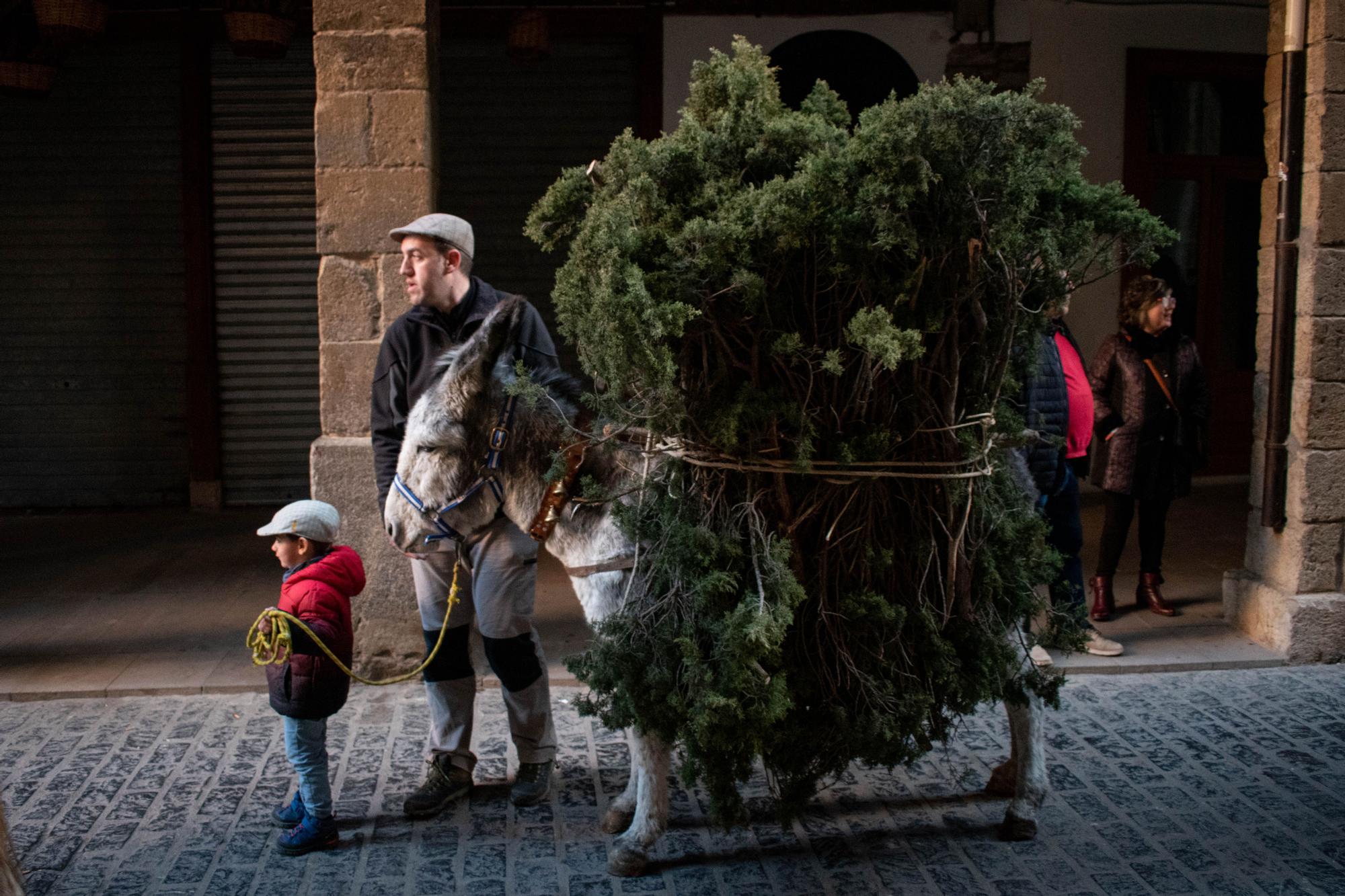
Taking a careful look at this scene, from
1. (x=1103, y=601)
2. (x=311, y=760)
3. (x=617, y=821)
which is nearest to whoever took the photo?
(x=311, y=760)

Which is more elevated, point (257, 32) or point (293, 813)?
point (257, 32)

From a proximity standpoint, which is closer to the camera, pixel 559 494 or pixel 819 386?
pixel 819 386

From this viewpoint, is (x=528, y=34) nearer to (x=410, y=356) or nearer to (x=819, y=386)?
(x=410, y=356)

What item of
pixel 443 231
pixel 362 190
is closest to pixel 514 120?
pixel 362 190

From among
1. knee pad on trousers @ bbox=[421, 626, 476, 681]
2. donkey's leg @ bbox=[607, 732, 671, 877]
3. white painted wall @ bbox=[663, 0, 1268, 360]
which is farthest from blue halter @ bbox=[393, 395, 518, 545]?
white painted wall @ bbox=[663, 0, 1268, 360]

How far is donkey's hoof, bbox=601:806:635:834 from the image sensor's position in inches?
175

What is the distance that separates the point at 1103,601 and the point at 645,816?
12.8 feet

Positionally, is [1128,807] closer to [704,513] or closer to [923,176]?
[704,513]

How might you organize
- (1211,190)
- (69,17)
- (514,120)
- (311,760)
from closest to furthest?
(311,760)
(69,17)
(514,120)
(1211,190)

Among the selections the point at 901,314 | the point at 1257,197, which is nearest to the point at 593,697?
the point at 901,314

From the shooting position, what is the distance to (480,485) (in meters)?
4.23

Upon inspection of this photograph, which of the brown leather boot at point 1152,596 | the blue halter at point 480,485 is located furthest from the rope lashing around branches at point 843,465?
the brown leather boot at point 1152,596

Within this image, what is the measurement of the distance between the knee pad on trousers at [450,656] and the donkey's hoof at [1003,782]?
2068mm

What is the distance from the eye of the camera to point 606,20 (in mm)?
9961
